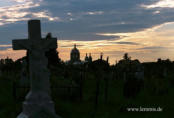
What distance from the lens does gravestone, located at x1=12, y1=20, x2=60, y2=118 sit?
30.0 ft

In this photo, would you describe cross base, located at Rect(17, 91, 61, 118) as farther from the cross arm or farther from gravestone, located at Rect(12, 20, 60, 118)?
the cross arm

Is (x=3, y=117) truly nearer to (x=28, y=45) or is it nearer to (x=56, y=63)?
(x=28, y=45)

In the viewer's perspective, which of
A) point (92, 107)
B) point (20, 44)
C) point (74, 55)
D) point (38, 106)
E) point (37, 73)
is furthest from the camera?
point (74, 55)

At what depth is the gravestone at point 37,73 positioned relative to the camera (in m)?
9.14

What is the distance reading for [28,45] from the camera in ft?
31.6

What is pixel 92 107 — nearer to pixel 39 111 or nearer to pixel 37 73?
pixel 37 73

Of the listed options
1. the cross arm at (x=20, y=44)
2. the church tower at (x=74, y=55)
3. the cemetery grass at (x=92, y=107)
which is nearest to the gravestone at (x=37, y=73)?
the cross arm at (x=20, y=44)

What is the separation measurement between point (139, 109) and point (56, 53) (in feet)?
96.0

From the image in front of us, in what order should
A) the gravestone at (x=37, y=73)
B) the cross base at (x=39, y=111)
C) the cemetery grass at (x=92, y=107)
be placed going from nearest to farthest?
1. the cross base at (x=39, y=111)
2. the gravestone at (x=37, y=73)
3. the cemetery grass at (x=92, y=107)

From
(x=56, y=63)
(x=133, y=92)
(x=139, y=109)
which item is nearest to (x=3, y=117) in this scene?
(x=139, y=109)

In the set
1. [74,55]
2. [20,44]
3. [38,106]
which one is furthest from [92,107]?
[74,55]

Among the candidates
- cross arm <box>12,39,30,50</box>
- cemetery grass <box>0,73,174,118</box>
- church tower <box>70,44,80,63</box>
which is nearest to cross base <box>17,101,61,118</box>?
cross arm <box>12,39,30,50</box>

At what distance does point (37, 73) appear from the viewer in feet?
30.9

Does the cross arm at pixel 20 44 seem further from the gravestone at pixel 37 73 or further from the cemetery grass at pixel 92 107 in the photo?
the cemetery grass at pixel 92 107
